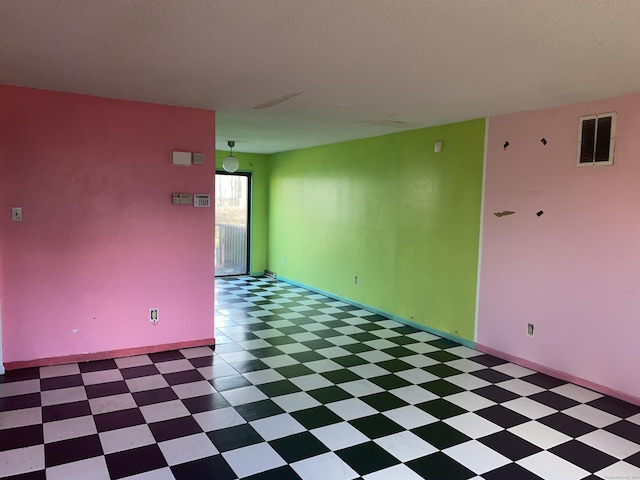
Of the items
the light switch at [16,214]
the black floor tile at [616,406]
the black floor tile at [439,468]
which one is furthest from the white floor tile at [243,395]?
the black floor tile at [616,406]

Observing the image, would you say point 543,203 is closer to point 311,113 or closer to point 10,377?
point 311,113

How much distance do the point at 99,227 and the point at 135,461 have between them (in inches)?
87.4

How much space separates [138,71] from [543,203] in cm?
338

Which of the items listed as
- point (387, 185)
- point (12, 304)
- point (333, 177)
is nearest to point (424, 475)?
point (12, 304)

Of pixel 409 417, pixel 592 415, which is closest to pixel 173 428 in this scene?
pixel 409 417

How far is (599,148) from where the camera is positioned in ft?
11.5

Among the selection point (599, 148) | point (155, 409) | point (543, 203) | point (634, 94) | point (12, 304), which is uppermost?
point (634, 94)

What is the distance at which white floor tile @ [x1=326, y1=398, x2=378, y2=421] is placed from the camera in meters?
3.04

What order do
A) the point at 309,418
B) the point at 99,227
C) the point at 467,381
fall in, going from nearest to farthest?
the point at 309,418, the point at 467,381, the point at 99,227

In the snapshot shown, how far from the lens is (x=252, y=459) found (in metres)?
2.48

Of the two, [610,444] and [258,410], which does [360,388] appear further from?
[610,444]

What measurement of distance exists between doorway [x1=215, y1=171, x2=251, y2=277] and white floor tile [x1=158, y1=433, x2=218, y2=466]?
577 centimetres

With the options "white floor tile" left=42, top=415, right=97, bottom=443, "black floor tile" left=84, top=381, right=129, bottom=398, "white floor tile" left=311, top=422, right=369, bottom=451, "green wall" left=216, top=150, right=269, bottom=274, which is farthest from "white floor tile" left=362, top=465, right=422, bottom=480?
"green wall" left=216, top=150, right=269, bottom=274

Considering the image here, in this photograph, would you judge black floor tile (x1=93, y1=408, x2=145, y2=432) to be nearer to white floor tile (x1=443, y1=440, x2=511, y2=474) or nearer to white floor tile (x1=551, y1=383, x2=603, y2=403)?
white floor tile (x1=443, y1=440, x2=511, y2=474)
